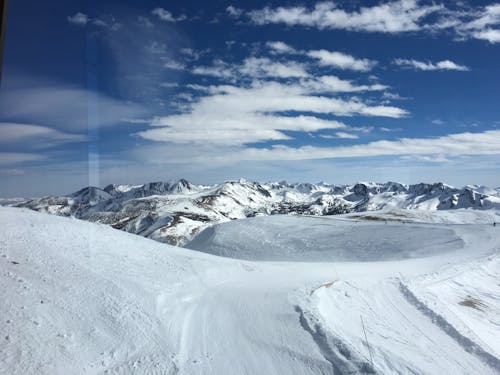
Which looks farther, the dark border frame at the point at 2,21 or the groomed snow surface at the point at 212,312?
the groomed snow surface at the point at 212,312

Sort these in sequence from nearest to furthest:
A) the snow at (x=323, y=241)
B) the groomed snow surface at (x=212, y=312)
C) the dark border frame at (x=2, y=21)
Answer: the dark border frame at (x=2, y=21) < the groomed snow surface at (x=212, y=312) < the snow at (x=323, y=241)

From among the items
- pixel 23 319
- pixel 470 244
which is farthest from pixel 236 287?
pixel 470 244

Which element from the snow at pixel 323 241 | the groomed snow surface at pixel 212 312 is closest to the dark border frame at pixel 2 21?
the groomed snow surface at pixel 212 312

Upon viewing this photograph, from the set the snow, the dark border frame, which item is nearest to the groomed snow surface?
the dark border frame

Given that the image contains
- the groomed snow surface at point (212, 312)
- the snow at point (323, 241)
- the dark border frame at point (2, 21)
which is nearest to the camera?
the dark border frame at point (2, 21)

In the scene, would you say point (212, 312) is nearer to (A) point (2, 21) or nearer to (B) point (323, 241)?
(A) point (2, 21)

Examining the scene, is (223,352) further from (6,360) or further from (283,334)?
(6,360)

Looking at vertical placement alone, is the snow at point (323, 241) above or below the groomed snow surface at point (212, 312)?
below

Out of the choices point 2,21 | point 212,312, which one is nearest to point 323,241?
point 212,312

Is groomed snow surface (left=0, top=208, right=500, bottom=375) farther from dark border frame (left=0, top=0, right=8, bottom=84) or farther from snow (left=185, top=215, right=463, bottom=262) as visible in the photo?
snow (left=185, top=215, right=463, bottom=262)

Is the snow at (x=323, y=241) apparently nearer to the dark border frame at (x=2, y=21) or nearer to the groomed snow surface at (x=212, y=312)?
the groomed snow surface at (x=212, y=312)
